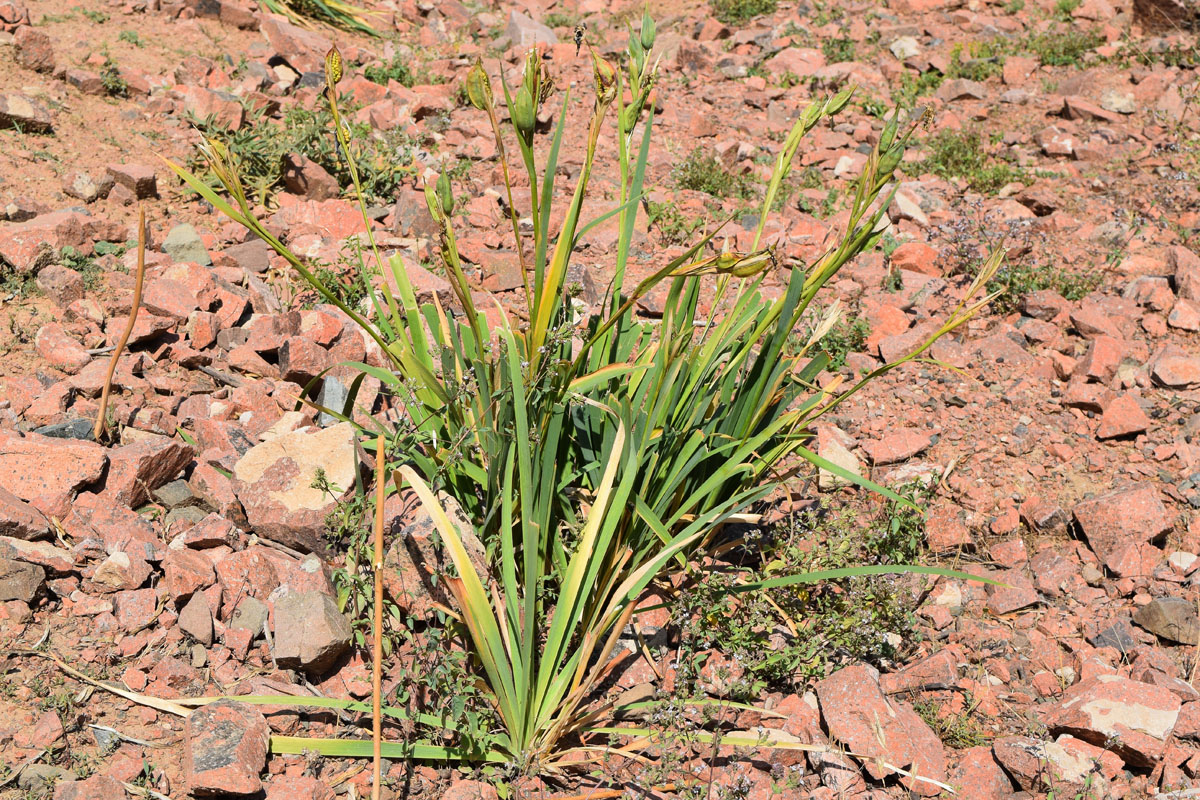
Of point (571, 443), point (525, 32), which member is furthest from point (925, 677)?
point (525, 32)

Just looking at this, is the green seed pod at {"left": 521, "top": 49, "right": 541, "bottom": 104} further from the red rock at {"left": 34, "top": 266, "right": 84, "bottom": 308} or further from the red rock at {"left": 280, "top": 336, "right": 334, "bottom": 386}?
the red rock at {"left": 34, "top": 266, "right": 84, "bottom": 308}

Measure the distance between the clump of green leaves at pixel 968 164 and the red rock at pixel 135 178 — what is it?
3.76 metres

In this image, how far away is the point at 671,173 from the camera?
15.4 ft

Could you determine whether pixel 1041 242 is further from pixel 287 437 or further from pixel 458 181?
pixel 287 437

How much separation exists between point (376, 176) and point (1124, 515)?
3260 millimetres

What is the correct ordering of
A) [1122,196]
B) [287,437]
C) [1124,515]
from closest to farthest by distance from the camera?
[287,437]
[1124,515]
[1122,196]

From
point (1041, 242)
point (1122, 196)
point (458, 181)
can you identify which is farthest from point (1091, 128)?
point (458, 181)

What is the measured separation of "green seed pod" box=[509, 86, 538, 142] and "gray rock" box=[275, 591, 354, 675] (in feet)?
3.87

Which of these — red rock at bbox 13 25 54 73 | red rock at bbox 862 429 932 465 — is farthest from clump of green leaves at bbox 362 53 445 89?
red rock at bbox 862 429 932 465

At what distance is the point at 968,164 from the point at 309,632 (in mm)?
4209

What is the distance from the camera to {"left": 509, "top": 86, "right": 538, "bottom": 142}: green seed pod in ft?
4.73

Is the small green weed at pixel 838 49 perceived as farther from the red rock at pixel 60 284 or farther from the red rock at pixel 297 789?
the red rock at pixel 297 789

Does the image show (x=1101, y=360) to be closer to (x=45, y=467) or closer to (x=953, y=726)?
(x=953, y=726)

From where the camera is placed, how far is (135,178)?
368cm
